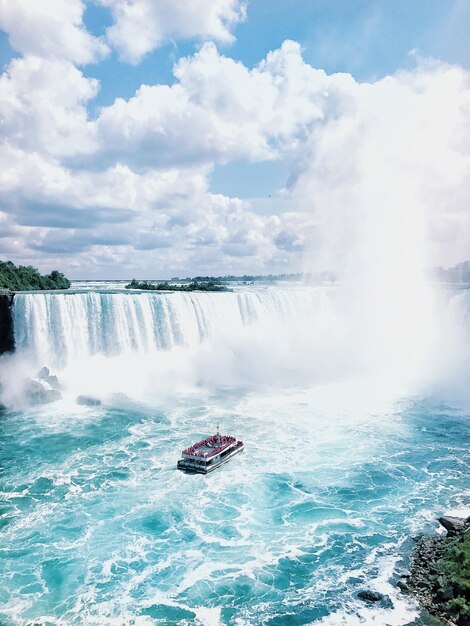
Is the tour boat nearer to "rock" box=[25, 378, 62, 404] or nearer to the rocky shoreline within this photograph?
the rocky shoreline

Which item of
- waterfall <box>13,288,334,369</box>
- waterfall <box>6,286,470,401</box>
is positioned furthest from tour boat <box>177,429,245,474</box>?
waterfall <box>13,288,334,369</box>

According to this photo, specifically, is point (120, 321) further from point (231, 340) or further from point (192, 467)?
point (192, 467)

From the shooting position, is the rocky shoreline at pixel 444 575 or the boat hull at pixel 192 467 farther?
the boat hull at pixel 192 467

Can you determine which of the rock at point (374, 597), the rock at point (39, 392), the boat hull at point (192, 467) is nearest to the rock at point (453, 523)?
the rock at point (374, 597)

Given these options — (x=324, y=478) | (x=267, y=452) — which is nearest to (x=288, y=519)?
(x=324, y=478)

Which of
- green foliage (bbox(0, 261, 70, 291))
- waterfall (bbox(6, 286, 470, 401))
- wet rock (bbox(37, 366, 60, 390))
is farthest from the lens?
green foliage (bbox(0, 261, 70, 291))

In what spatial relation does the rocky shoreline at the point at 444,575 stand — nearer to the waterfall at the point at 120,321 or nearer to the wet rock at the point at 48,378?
the wet rock at the point at 48,378

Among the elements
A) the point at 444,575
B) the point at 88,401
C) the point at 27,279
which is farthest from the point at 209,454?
the point at 27,279
